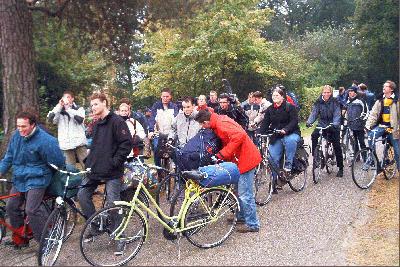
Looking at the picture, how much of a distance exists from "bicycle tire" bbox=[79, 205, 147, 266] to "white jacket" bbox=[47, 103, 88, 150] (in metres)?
2.70

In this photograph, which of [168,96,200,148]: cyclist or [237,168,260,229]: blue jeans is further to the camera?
[168,96,200,148]: cyclist

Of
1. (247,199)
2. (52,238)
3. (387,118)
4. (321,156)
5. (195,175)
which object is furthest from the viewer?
(321,156)

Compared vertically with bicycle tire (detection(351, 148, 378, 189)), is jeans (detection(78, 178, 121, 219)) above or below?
above

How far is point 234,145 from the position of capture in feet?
21.0

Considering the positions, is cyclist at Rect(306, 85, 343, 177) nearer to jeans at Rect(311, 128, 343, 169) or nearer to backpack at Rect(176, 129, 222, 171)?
jeans at Rect(311, 128, 343, 169)

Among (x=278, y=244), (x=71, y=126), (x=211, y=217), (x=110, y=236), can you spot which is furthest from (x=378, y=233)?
(x=71, y=126)

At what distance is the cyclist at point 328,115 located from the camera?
977cm

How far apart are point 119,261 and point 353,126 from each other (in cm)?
728

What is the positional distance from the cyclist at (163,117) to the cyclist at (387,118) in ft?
12.4

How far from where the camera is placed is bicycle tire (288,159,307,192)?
29.7 feet

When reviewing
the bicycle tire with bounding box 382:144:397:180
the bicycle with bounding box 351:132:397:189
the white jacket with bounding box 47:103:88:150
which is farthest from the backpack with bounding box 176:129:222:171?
the bicycle tire with bounding box 382:144:397:180

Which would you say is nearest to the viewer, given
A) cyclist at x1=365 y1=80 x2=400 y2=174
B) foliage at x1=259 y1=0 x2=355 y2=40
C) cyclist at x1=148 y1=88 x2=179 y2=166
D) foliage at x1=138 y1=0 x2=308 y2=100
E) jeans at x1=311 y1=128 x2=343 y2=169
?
cyclist at x1=365 y1=80 x2=400 y2=174

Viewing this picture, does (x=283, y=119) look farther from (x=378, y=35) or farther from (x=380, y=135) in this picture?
(x=378, y=35)

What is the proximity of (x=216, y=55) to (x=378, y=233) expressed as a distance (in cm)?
1673
